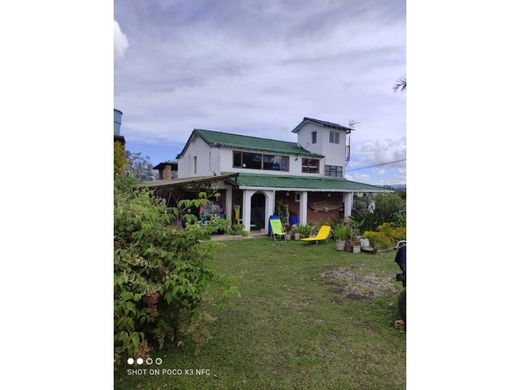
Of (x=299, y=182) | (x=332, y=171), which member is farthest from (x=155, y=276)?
(x=299, y=182)

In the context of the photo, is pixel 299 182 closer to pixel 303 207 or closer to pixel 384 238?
pixel 303 207

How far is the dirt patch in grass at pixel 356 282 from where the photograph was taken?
3.82 m

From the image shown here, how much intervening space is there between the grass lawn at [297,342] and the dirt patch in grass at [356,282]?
15 millimetres

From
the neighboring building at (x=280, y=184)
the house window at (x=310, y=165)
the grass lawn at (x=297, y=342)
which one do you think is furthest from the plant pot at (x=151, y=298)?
the house window at (x=310, y=165)

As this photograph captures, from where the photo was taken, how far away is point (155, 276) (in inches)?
77.7

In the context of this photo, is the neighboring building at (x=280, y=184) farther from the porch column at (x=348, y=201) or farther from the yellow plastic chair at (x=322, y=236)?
the yellow plastic chair at (x=322, y=236)

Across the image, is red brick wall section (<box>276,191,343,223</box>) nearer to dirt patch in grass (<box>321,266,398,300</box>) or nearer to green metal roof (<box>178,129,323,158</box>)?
green metal roof (<box>178,129,323,158</box>)

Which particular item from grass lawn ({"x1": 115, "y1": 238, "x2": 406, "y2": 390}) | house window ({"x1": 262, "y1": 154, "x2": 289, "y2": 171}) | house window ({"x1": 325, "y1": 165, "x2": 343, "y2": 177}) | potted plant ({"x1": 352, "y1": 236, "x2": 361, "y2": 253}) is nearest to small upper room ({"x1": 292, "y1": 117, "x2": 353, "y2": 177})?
grass lawn ({"x1": 115, "y1": 238, "x2": 406, "y2": 390})

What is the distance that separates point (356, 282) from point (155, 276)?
3341mm

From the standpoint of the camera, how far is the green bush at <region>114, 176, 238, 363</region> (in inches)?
70.0
